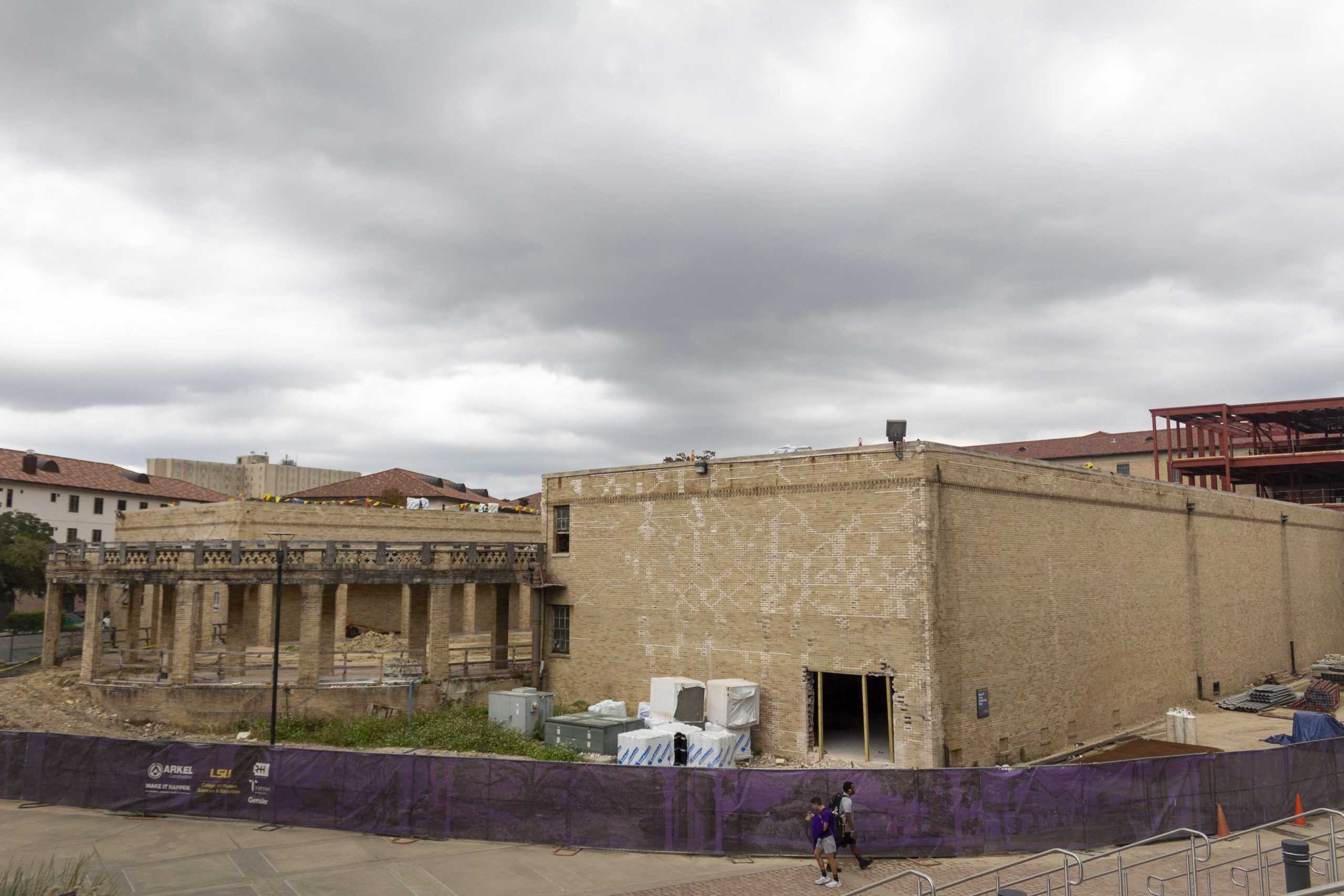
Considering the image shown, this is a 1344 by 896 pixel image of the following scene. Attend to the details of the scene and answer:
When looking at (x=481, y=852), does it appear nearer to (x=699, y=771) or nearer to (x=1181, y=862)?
(x=699, y=771)

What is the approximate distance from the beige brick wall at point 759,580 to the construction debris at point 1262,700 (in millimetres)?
18332

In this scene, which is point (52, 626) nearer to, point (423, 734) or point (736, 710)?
point (423, 734)

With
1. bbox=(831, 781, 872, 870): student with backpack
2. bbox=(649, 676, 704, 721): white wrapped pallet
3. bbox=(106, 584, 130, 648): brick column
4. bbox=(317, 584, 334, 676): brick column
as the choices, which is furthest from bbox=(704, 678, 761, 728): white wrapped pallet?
bbox=(106, 584, 130, 648): brick column

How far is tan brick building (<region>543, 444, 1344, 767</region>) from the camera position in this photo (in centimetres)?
2422

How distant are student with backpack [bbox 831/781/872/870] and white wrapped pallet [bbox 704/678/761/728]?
8.53 meters

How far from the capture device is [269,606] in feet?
122

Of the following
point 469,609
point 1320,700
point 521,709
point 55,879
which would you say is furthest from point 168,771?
point 1320,700

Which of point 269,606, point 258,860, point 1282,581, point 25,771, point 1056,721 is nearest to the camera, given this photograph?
point 258,860

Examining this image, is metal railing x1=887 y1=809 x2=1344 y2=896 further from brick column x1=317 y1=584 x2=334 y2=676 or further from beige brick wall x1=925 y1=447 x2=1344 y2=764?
brick column x1=317 y1=584 x2=334 y2=676

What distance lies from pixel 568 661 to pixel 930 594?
13063 millimetres

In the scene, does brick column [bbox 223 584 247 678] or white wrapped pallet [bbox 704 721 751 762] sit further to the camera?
brick column [bbox 223 584 247 678]

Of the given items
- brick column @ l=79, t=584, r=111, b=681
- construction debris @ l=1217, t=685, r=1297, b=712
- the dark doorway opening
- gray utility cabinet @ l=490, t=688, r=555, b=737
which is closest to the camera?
the dark doorway opening

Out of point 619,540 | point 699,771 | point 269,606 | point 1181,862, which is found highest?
point 619,540

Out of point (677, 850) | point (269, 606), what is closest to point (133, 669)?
point (269, 606)
